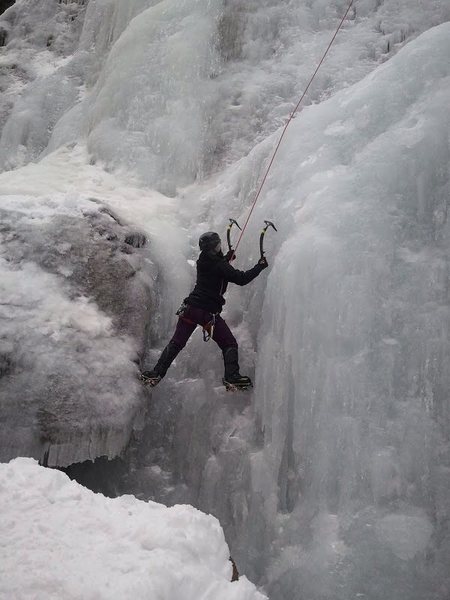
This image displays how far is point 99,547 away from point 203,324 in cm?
220

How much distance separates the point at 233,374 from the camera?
418 cm

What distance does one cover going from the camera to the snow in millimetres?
2070

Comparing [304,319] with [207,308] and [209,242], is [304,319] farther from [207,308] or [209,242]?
[209,242]

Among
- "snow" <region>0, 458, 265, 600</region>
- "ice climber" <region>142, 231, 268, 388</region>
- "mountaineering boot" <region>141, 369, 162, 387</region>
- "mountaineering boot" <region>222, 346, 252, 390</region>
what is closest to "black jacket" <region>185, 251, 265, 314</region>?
"ice climber" <region>142, 231, 268, 388</region>

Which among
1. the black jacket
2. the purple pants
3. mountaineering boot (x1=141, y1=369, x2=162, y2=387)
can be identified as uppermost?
the black jacket

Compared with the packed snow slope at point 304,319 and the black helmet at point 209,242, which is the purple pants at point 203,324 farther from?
the black helmet at point 209,242

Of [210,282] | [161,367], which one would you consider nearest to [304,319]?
[210,282]

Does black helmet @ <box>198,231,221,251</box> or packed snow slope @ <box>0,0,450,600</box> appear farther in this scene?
black helmet @ <box>198,231,221,251</box>

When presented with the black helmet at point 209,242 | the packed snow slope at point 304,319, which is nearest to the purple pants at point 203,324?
the packed snow slope at point 304,319

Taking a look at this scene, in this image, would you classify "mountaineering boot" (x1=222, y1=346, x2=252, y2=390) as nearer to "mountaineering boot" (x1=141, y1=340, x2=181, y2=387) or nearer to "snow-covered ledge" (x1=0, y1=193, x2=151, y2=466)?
"mountaineering boot" (x1=141, y1=340, x2=181, y2=387)

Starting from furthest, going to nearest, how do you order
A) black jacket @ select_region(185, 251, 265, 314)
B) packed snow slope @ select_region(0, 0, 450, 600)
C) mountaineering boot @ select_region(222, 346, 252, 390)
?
1. black jacket @ select_region(185, 251, 265, 314)
2. mountaineering boot @ select_region(222, 346, 252, 390)
3. packed snow slope @ select_region(0, 0, 450, 600)

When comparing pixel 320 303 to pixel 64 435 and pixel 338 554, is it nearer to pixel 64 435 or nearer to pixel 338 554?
pixel 338 554

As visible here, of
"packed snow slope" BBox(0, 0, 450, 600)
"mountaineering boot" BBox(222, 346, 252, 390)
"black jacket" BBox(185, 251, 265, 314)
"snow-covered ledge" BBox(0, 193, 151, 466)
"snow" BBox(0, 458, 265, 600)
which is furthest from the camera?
"black jacket" BBox(185, 251, 265, 314)

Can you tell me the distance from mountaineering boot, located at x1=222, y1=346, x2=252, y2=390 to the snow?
4.92 feet
